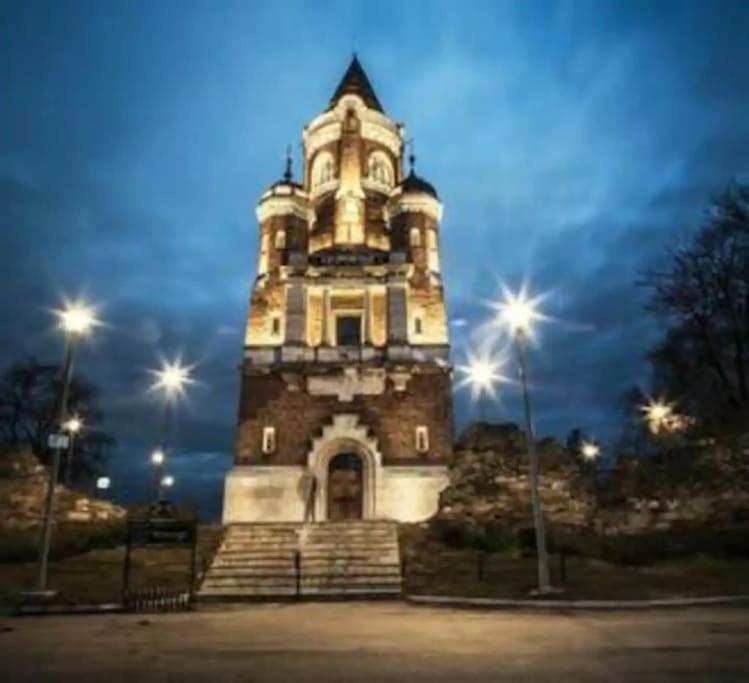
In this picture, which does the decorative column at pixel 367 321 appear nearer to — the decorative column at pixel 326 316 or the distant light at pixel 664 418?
the decorative column at pixel 326 316

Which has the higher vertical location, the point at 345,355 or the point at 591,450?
the point at 345,355

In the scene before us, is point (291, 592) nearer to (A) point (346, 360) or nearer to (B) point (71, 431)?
(A) point (346, 360)

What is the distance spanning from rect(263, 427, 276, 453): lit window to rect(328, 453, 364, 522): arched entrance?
322 cm

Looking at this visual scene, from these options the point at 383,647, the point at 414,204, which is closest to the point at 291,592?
the point at 383,647

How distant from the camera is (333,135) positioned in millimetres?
46219

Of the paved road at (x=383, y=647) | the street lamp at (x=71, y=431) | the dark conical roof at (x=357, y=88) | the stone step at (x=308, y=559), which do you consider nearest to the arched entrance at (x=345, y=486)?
the stone step at (x=308, y=559)

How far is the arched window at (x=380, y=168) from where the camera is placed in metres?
45.6

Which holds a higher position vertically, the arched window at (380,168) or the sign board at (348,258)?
the arched window at (380,168)

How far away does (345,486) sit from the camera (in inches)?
1363

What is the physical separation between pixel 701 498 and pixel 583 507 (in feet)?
12.7

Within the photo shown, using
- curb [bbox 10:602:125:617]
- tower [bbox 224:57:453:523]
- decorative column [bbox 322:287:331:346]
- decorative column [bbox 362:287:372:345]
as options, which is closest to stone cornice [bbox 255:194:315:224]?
tower [bbox 224:57:453:523]

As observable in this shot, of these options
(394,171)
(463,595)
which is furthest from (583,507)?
(394,171)

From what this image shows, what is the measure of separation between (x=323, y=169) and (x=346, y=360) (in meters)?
17.1

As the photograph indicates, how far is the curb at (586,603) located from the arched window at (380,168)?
114ft
